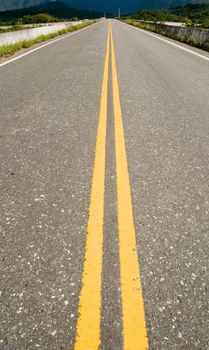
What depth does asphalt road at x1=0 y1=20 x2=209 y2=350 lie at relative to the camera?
2096 millimetres

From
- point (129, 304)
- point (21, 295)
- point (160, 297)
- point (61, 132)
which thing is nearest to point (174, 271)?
point (160, 297)

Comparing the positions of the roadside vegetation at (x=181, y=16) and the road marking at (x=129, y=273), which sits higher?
the roadside vegetation at (x=181, y=16)

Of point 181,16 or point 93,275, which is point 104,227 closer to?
point 93,275

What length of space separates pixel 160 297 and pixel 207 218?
3.80ft

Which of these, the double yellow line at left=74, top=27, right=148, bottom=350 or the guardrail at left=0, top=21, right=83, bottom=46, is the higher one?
the guardrail at left=0, top=21, right=83, bottom=46

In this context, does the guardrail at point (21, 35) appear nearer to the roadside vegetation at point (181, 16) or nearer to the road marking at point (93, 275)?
the road marking at point (93, 275)

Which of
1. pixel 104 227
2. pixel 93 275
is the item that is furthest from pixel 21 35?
pixel 93 275

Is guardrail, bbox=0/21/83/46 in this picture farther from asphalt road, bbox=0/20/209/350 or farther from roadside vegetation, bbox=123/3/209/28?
roadside vegetation, bbox=123/3/209/28

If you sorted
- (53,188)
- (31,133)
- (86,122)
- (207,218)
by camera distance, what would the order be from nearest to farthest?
1. (207,218)
2. (53,188)
3. (31,133)
4. (86,122)

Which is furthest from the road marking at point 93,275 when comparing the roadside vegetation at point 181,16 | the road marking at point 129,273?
the roadside vegetation at point 181,16

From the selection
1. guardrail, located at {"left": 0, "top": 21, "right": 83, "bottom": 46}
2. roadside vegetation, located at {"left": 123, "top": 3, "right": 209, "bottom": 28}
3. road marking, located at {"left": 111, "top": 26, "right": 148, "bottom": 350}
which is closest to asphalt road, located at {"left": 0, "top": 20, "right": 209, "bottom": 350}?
road marking, located at {"left": 111, "top": 26, "right": 148, "bottom": 350}

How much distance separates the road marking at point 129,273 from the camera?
203cm

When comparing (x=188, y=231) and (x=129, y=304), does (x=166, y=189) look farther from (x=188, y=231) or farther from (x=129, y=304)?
(x=129, y=304)

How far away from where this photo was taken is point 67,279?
2.42 metres
